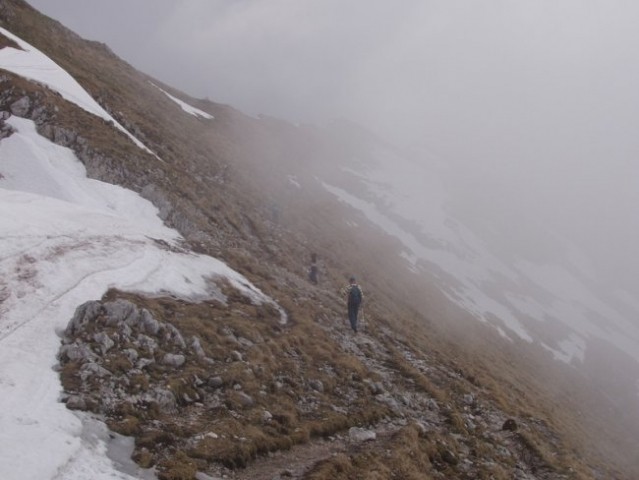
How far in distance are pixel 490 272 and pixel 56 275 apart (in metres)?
103

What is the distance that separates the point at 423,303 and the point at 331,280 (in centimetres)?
2098

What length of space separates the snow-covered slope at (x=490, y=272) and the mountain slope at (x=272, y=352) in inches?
783

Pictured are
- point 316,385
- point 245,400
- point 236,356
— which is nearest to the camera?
point 245,400

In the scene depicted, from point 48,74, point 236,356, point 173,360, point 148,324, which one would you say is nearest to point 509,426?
point 236,356

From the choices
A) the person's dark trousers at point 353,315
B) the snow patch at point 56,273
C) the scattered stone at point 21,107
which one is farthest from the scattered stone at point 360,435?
the scattered stone at point 21,107

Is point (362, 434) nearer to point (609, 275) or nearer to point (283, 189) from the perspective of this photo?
point (283, 189)

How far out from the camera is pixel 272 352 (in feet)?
67.9

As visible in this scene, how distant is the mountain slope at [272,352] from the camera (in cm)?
1447

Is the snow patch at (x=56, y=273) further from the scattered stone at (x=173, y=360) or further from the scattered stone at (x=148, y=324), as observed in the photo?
the scattered stone at (x=173, y=360)

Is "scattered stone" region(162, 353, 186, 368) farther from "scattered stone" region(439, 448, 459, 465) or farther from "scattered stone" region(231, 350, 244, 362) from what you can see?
"scattered stone" region(439, 448, 459, 465)

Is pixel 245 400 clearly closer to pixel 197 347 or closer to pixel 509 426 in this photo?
pixel 197 347

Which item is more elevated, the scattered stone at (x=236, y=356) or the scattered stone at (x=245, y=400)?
the scattered stone at (x=236, y=356)

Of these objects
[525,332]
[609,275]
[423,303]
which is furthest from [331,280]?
[609,275]

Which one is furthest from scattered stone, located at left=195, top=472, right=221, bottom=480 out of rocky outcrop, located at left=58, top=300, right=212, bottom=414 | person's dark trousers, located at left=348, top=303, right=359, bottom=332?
person's dark trousers, located at left=348, top=303, right=359, bottom=332
